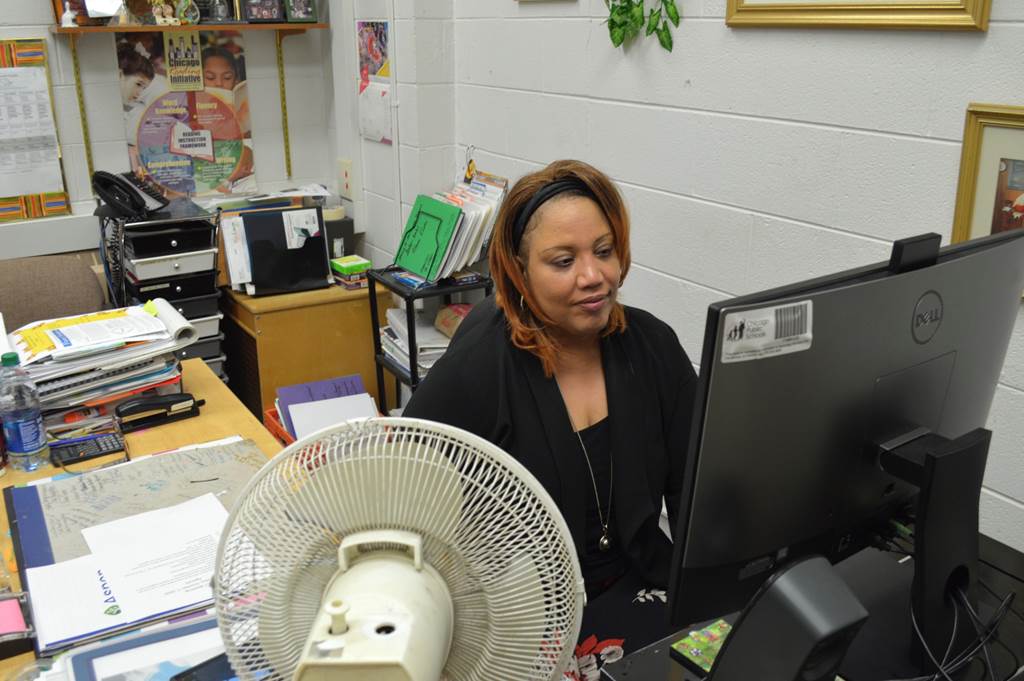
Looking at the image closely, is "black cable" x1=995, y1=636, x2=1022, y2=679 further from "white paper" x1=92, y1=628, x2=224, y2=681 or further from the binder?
the binder

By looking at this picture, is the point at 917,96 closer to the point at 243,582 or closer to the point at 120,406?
the point at 243,582

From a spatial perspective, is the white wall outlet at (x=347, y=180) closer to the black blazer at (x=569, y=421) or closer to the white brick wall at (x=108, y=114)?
the white brick wall at (x=108, y=114)

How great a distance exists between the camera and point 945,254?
Answer: 936mm

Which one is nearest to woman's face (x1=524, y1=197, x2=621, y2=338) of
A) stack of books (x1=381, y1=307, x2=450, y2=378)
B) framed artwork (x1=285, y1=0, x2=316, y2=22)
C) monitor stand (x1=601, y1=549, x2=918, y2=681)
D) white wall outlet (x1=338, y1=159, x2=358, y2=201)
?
monitor stand (x1=601, y1=549, x2=918, y2=681)

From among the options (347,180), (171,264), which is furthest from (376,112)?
(171,264)

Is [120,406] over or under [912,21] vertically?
under

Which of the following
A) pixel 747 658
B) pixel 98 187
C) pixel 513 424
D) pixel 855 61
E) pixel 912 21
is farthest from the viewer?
pixel 98 187

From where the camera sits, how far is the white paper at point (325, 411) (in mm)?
2479

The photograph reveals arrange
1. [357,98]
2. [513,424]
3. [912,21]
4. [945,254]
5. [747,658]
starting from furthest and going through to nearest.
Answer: [357,98] < [912,21] < [513,424] < [945,254] < [747,658]

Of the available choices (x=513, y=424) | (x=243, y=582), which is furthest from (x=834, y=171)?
(x=243, y=582)

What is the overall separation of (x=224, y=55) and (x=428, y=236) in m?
1.39

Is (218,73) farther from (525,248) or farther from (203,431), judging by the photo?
(525,248)

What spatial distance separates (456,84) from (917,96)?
72.7 inches

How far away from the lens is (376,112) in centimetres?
339
